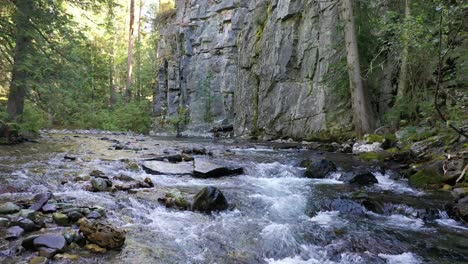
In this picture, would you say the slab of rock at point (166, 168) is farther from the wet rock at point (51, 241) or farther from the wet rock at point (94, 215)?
the wet rock at point (51, 241)

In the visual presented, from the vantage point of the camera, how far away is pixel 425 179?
7.50 metres

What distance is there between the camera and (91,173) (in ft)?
24.3

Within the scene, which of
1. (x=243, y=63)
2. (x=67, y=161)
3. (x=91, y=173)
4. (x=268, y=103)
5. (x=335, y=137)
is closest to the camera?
(x=91, y=173)

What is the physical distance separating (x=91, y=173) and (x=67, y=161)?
7.30 ft

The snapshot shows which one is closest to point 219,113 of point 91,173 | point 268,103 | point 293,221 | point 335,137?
point 268,103

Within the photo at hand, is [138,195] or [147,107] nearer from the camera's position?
[138,195]

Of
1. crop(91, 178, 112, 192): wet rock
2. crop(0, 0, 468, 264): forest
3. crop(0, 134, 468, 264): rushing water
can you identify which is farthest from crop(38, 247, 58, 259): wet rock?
crop(91, 178, 112, 192): wet rock

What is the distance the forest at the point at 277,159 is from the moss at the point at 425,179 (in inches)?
1.3

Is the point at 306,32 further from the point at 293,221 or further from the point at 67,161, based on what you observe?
the point at 293,221

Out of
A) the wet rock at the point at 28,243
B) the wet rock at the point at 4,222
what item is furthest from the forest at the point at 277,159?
the wet rock at the point at 4,222

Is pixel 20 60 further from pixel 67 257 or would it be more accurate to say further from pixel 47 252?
pixel 67 257

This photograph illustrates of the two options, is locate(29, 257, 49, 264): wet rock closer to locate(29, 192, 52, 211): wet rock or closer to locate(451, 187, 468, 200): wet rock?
locate(29, 192, 52, 211): wet rock

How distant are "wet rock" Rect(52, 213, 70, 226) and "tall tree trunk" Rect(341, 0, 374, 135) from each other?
11587 millimetres

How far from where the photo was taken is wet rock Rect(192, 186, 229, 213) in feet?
18.7
